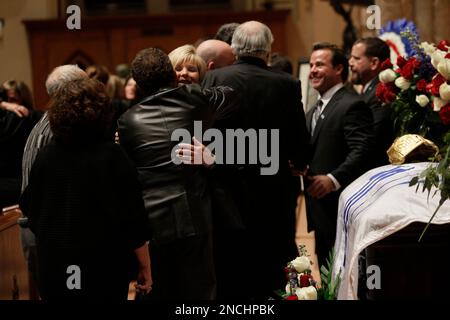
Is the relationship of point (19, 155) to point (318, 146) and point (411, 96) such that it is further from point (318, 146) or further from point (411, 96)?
point (411, 96)

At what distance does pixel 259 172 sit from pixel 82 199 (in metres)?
1.27

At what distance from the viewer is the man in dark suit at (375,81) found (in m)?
4.98

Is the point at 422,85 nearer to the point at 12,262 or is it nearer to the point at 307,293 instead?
the point at 307,293

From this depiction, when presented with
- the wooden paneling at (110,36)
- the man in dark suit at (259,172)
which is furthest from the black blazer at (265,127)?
the wooden paneling at (110,36)

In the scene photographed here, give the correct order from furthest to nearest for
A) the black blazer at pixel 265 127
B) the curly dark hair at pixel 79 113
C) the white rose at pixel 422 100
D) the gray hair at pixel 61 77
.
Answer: the black blazer at pixel 265 127 < the white rose at pixel 422 100 < the gray hair at pixel 61 77 < the curly dark hair at pixel 79 113

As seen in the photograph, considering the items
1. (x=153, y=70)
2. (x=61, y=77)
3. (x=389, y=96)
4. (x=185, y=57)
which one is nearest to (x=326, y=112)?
(x=389, y=96)

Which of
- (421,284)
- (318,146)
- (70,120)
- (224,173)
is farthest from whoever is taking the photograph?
(318,146)

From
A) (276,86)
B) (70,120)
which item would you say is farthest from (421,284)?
(70,120)

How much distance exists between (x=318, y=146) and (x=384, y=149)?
0.37 metres

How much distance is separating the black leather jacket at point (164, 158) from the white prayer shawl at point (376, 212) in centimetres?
65

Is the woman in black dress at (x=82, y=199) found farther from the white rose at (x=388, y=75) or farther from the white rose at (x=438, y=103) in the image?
the white rose at (x=388, y=75)

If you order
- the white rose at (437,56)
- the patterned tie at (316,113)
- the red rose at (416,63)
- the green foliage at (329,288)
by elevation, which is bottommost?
the green foliage at (329,288)

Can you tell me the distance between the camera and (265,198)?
4527mm

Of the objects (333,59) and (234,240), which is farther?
(333,59)
